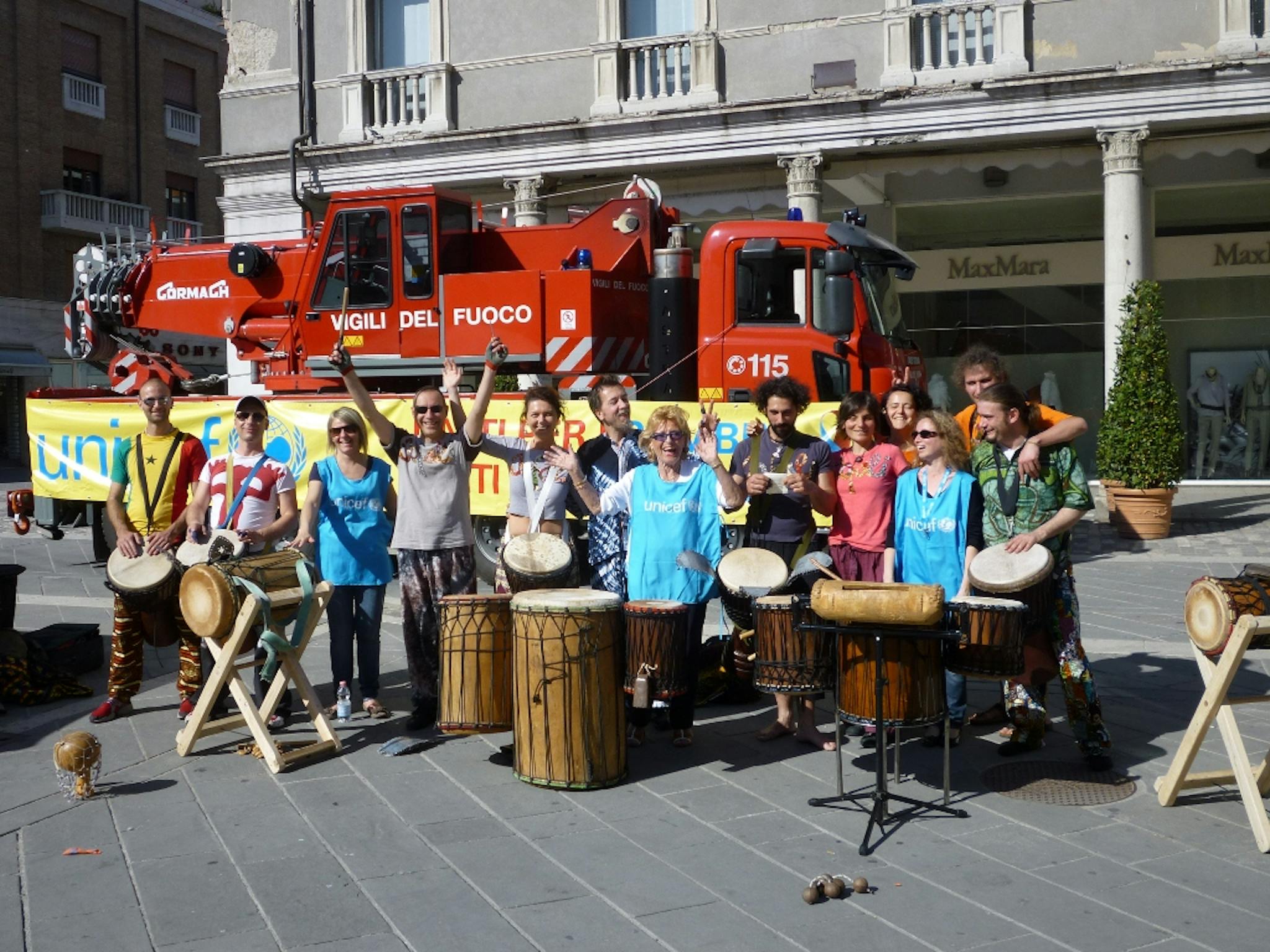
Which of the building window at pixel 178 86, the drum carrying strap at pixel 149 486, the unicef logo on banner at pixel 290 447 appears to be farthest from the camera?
the building window at pixel 178 86

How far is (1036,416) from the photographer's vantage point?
6.02 meters

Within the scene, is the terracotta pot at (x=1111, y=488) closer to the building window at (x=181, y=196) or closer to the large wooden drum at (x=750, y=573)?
the large wooden drum at (x=750, y=573)

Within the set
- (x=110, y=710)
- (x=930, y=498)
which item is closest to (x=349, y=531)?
(x=110, y=710)

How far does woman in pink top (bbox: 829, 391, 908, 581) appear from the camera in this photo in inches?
246

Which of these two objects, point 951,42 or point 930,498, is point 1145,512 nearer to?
point 951,42

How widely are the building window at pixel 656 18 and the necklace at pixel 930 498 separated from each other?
13945mm

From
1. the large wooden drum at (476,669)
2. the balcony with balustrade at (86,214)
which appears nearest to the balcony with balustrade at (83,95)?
the balcony with balustrade at (86,214)

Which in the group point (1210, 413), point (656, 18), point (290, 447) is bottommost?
point (290, 447)

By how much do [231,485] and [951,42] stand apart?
13.2 metres

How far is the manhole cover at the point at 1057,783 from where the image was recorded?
17.7 ft

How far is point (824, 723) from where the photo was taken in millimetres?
6719

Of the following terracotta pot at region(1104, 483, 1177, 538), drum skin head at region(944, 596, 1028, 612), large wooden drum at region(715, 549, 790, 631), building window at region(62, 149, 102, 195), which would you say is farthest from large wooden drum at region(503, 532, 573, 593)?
building window at region(62, 149, 102, 195)

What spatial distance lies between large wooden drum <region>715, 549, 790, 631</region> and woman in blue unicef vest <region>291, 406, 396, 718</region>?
1.82 metres

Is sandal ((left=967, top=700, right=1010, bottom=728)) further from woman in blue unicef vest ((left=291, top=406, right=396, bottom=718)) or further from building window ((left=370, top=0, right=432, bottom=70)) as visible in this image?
building window ((left=370, top=0, right=432, bottom=70))
